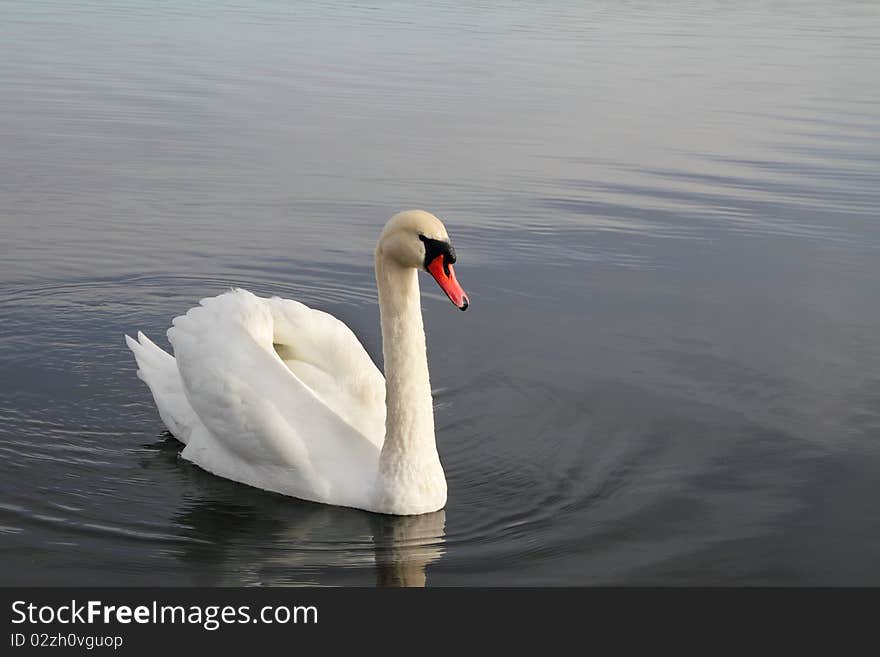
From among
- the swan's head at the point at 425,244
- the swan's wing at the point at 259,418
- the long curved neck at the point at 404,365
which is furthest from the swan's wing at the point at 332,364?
the swan's head at the point at 425,244

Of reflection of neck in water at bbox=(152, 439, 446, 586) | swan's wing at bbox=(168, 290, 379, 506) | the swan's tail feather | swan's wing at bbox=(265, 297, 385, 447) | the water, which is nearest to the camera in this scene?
reflection of neck in water at bbox=(152, 439, 446, 586)

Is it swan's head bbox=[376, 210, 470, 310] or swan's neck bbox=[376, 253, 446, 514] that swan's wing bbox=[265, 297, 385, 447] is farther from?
swan's head bbox=[376, 210, 470, 310]

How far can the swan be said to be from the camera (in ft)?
24.8

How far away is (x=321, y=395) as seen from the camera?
27.3 feet

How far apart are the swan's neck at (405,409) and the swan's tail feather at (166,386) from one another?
4.82 ft

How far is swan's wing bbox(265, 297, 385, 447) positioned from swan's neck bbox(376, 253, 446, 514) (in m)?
0.52

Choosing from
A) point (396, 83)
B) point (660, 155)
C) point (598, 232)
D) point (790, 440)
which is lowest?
point (790, 440)

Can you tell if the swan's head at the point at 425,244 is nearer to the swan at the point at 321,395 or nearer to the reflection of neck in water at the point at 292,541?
the swan at the point at 321,395

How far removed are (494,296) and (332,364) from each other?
12.1 ft

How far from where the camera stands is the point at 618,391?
380 inches

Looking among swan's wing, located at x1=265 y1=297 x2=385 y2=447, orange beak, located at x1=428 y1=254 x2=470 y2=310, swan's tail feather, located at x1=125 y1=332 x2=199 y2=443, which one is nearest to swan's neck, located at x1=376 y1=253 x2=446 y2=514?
orange beak, located at x1=428 y1=254 x2=470 y2=310
